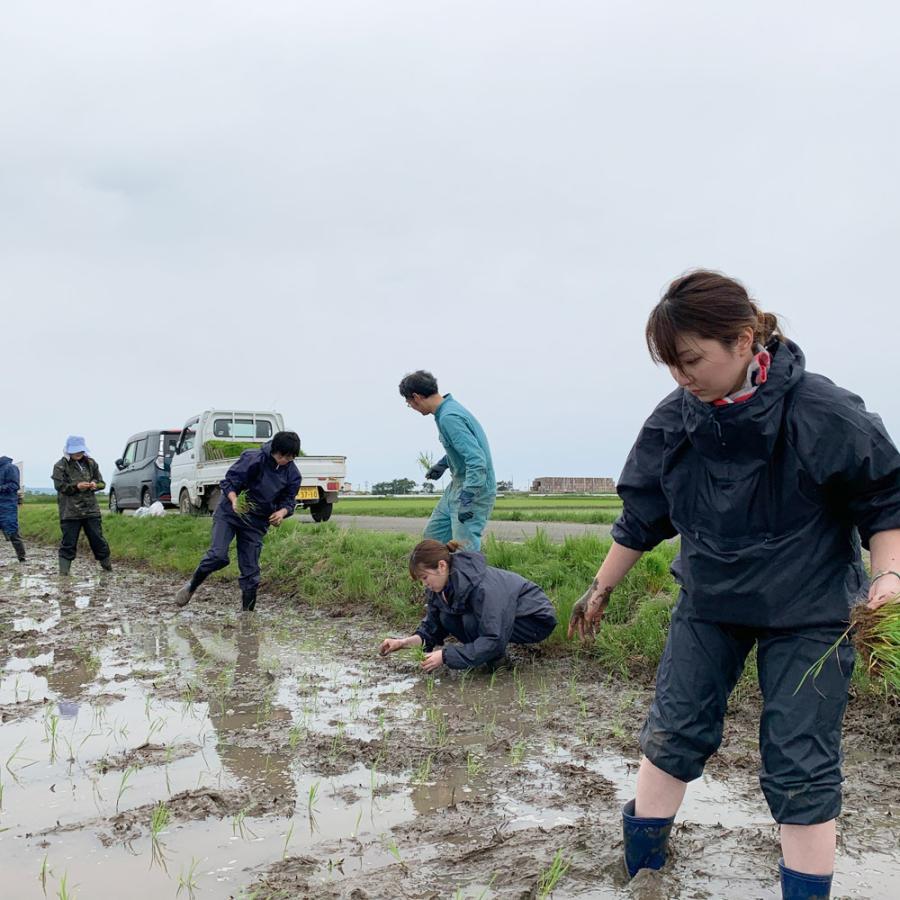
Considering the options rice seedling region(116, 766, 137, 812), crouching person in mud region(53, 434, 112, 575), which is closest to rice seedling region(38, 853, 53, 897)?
rice seedling region(116, 766, 137, 812)

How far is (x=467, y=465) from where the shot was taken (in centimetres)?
658

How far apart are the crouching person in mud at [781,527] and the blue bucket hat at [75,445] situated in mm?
10459

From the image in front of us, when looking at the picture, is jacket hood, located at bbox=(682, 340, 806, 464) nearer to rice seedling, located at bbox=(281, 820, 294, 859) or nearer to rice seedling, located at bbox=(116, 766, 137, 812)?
rice seedling, located at bbox=(281, 820, 294, 859)

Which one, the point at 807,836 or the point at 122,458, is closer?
the point at 807,836

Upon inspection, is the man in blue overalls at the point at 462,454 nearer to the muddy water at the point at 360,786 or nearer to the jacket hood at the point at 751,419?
the muddy water at the point at 360,786

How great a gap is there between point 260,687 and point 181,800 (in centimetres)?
209

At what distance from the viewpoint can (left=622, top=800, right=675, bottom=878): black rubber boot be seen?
2.84 m

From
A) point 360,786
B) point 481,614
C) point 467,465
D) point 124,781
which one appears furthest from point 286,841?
point 467,465

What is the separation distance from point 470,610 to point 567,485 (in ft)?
144

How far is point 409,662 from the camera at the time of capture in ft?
21.0

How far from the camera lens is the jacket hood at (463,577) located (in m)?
5.70

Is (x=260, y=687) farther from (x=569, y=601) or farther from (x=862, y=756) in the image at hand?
(x=862, y=756)

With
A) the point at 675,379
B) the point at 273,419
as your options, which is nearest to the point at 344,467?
the point at 273,419

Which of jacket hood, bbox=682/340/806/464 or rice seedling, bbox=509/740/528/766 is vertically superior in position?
jacket hood, bbox=682/340/806/464
